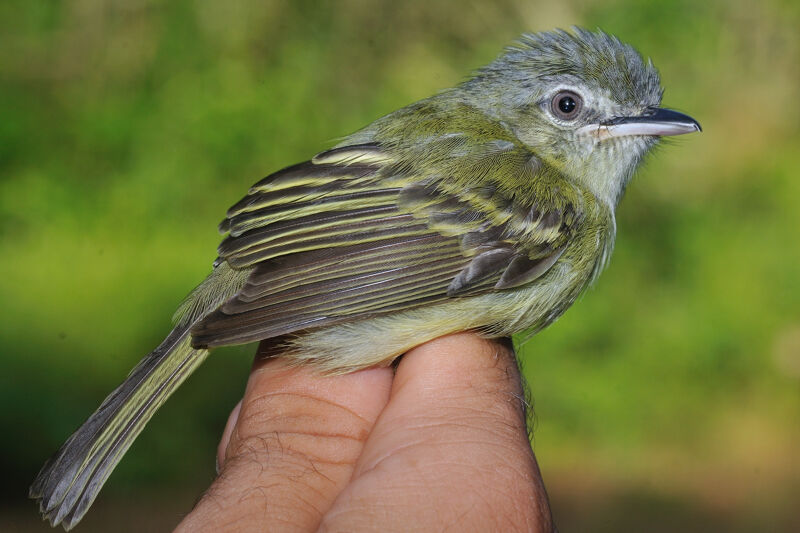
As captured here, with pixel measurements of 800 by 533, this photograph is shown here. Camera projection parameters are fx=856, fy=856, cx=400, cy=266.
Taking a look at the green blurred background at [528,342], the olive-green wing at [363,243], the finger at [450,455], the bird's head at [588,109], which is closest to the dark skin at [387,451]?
the finger at [450,455]

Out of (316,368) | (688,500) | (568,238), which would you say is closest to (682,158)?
(688,500)

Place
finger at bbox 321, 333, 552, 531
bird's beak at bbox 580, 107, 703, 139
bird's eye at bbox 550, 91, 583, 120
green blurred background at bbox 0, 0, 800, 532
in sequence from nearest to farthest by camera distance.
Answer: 1. finger at bbox 321, 333, 552, 531
2. bird's beak at bbox 580, 107, 703, 139
3. bird's eye at bbox 550, 91, 583, 120
4. green blurred background at bbox 0, 0, 800, 532

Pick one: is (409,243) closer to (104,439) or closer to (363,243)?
(363,243)

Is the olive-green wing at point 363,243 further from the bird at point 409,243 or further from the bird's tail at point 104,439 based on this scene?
the bird's tail at point 104,439

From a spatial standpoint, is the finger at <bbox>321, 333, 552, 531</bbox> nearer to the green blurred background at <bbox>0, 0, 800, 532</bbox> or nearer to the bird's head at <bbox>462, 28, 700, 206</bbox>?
the bird's head at <bbox>462, 28, 700, 206</bbox>

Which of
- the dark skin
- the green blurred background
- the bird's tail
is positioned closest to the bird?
the bird's tail
